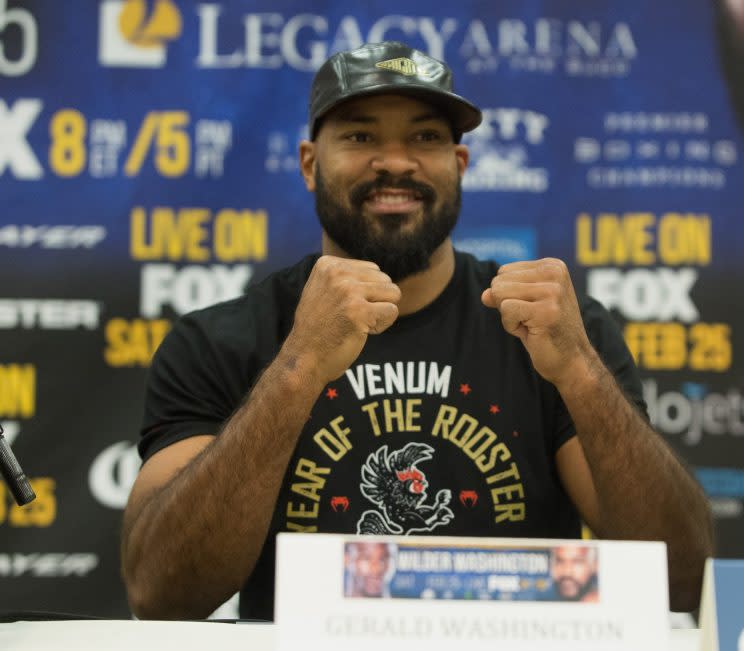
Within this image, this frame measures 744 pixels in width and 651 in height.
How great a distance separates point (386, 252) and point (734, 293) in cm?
89

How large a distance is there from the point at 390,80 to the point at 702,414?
3.32 ft

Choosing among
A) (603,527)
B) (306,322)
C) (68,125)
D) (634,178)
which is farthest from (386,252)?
(68,125)

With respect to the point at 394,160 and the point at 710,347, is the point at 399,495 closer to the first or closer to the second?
the point at 394,160

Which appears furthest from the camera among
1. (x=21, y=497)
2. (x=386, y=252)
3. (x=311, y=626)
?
(x=386, y=252)

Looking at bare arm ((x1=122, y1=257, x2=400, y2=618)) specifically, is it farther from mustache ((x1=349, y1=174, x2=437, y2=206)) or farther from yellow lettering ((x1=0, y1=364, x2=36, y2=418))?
yellow lettering ((x1=0, y1=364, x2=36, y2=418))

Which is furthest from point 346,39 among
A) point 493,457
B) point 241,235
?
point 493,457

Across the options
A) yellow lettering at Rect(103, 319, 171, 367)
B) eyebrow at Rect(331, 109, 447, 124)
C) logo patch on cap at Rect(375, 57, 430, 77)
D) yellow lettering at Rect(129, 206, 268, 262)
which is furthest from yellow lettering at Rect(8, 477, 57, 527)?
logo patch on cap at Rect(375, 57, 430, 77)

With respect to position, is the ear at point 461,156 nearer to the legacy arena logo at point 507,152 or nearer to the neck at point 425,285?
the neck at point 425,285

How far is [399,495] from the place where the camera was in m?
1.47

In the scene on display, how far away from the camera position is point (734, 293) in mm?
2086

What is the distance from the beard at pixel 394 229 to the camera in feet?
5.16

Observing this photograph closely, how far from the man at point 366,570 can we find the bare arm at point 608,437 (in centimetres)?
57

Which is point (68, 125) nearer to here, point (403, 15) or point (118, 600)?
point (403, 15)

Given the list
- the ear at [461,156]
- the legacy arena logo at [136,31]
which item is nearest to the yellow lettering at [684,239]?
the ear at [461,156]
